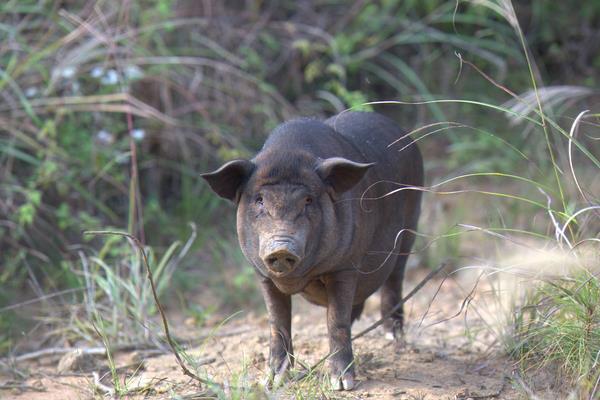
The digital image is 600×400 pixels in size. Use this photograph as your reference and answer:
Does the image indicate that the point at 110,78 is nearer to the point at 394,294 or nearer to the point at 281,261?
the point at 394,294

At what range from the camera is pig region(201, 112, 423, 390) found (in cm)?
377

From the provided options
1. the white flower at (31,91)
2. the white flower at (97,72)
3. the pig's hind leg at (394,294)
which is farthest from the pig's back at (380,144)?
the white flower at (31,91)

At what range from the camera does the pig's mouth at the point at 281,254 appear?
3.59 meters

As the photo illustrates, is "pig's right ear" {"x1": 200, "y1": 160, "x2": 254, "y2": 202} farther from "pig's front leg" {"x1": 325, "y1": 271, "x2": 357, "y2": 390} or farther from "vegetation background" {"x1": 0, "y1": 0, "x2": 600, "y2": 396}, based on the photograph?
"vegetation background" {"x1": 0, "y1": 0, "x2": 600, "y2": 396}

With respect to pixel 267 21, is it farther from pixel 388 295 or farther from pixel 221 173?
pixel 221 173

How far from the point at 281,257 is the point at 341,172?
48cm

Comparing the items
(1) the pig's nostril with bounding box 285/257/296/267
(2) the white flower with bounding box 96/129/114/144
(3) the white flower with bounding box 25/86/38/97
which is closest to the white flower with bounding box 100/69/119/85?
(2) the white flower with bounding box 96/129/114/144

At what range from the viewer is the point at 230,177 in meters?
3.92

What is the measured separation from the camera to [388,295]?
4938 millimetres

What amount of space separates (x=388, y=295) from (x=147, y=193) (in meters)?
2.82

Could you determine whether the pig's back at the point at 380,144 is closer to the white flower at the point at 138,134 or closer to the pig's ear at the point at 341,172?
the pig's ear at the point at 341,172

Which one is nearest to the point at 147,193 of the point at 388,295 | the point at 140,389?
the point at 388,295

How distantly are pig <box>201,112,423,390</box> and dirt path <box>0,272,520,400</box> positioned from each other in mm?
187

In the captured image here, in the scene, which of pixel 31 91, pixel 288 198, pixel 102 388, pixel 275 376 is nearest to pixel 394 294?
pixel 275 376
